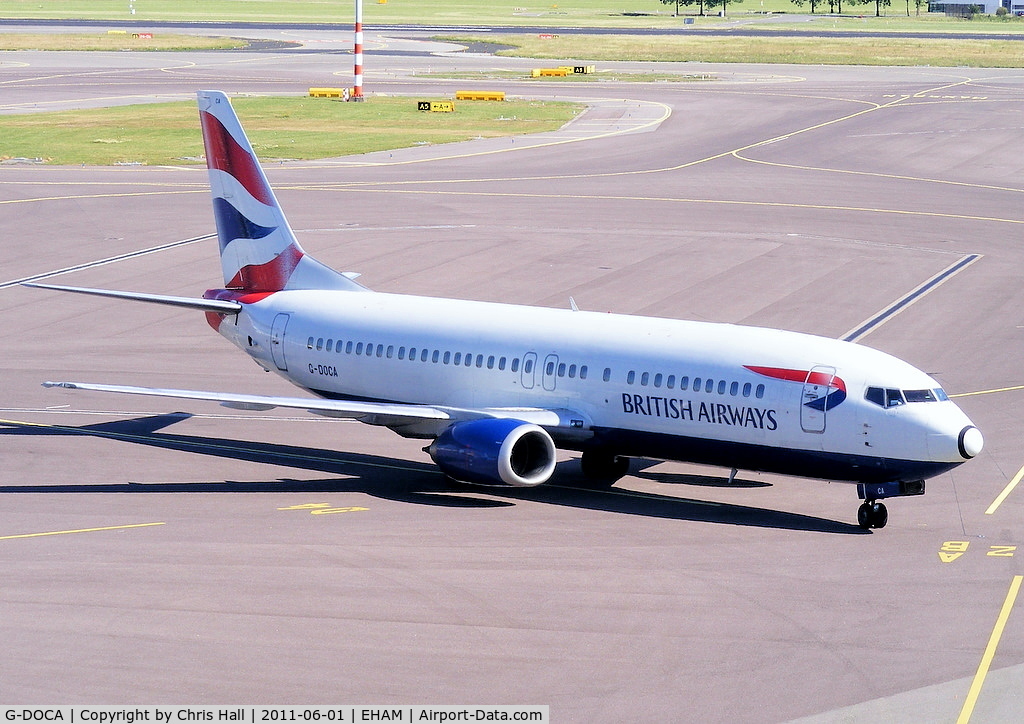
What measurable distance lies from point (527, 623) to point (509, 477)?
7.59 m

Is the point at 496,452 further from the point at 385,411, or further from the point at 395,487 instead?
the point at 395,487

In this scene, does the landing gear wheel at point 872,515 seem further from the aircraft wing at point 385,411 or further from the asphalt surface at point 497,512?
the aircraft wing at point 385,411

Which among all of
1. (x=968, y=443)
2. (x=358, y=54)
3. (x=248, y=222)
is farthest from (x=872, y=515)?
(x=358, y=54)

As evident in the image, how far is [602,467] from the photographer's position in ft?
117

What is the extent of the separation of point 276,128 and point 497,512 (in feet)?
251

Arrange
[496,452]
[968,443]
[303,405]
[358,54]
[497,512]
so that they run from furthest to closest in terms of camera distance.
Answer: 1. [358,54]
2. [303,405]
3. [497,512]
4. [496,452]
5. [968,443]

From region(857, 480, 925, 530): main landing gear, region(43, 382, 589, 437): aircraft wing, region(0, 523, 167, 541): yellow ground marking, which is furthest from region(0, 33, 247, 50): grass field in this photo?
region(857, 480, 925, 530): main landing gear

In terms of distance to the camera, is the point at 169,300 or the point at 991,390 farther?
the point at 991,390

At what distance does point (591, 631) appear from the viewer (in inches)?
964

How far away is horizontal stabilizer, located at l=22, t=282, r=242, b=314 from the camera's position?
123 feet

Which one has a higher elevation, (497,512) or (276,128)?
(276,128)

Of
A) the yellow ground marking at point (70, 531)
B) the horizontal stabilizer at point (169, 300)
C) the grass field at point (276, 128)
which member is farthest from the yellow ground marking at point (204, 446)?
the grass field at point (276, 128)

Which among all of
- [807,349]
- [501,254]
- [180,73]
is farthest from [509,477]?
[180,73]

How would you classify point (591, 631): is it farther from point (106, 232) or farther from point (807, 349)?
point (106, 232)
